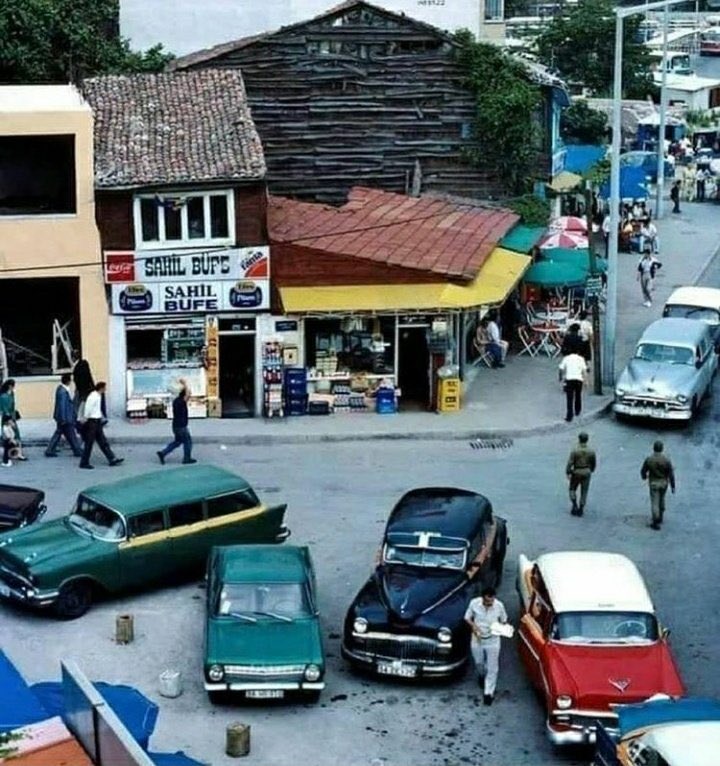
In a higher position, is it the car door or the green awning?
the green awning

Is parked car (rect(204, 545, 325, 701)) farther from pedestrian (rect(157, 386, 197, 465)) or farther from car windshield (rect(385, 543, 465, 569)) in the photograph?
pedestrian (rect(157, 386, 197, 465))

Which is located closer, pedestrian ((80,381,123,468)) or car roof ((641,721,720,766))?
car roof ((641,721,720,766))

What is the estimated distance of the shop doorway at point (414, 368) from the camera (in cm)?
3081

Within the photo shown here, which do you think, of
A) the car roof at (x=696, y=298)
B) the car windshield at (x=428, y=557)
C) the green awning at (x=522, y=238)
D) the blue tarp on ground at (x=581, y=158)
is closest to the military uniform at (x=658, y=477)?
the car windshield at (x=428, y=557)

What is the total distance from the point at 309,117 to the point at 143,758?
28643 mm

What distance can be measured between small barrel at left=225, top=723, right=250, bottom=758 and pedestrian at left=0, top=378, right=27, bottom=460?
11.3m

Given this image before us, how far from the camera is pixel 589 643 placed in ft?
57.7

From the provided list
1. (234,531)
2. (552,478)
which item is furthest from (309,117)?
(234,531)

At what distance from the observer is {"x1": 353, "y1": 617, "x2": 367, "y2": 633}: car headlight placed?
18.4m

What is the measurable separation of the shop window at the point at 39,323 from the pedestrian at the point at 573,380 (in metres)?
9.06

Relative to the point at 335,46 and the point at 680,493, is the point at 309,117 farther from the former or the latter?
the point at 680,493

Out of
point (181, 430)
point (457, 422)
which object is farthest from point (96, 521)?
point (457, 422)

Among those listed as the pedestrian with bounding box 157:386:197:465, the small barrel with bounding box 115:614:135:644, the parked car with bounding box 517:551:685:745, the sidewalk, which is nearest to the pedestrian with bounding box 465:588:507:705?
the parked car with bounding box 517:551:685:745

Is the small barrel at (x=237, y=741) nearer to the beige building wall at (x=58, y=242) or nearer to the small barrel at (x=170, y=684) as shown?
the small barrel at (x=170, y=684)
